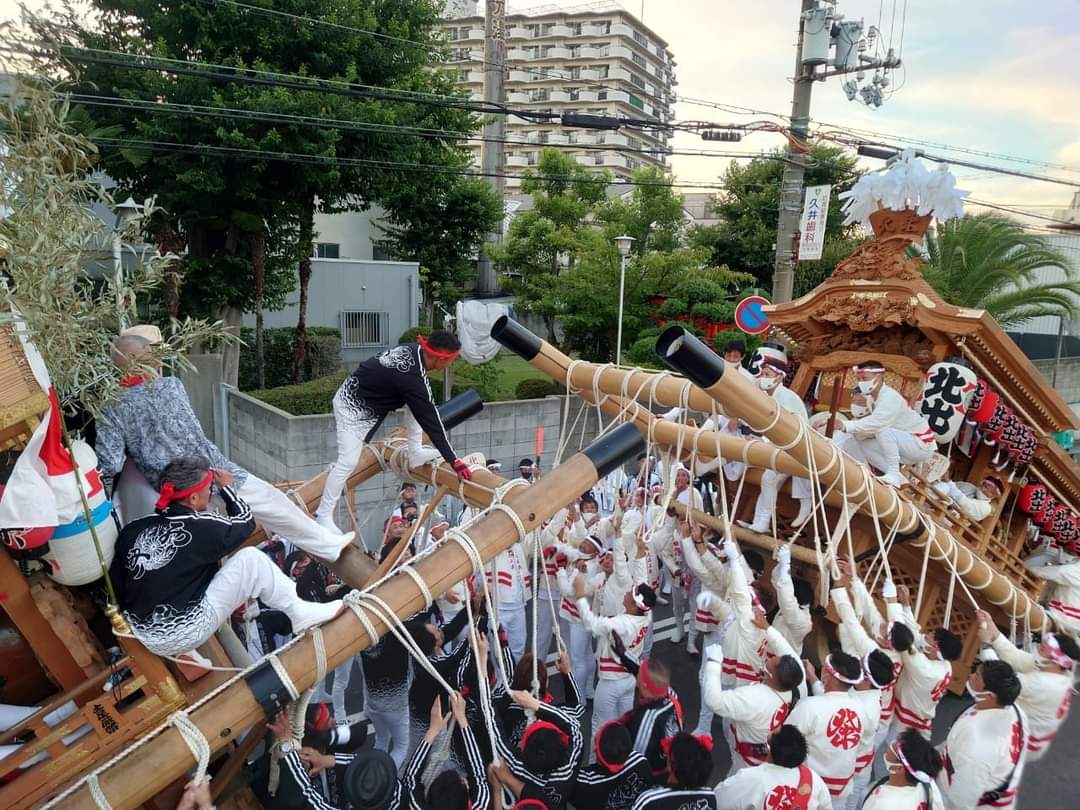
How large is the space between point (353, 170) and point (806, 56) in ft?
28.2

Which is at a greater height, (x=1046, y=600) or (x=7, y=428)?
(x=7, y=428)

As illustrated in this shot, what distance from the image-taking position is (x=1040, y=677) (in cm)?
461

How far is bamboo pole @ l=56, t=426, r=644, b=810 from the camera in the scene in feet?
7.38

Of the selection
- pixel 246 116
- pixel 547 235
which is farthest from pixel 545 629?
pixel 547 235

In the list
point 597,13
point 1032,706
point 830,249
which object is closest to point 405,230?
point 830,249

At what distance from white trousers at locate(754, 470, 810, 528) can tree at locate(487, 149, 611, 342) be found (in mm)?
13051

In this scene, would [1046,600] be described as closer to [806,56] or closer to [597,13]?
[806,56]

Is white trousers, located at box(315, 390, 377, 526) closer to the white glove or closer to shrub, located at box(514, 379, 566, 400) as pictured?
the white glove

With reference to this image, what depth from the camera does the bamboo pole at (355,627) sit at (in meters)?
2.25

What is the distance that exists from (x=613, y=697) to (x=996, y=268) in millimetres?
14174

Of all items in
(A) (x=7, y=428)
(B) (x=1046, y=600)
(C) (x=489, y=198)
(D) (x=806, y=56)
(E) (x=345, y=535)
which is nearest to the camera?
(A) (x=7, y=428)

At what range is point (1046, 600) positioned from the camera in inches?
270

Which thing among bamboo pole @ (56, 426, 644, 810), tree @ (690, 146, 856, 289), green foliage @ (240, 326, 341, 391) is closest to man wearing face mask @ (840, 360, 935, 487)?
bamboo pole @ (56, 426, 644, 810)

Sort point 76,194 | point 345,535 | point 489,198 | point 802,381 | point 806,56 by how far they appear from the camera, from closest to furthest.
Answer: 1. point 76,194
2. point 345,535
3. point 802,381
4. point 806,56
5. point 489,198
